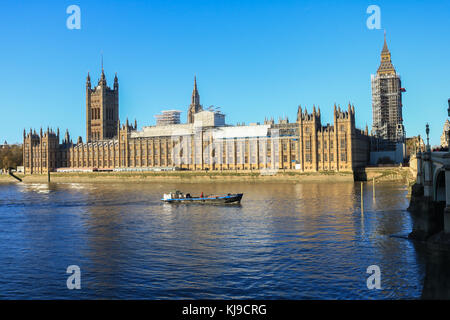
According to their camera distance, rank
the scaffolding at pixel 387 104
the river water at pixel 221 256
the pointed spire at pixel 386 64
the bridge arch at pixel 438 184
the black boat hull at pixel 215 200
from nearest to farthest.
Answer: the river water at pixel 221 256 → the bridge arch at pixel 438 184 → the black boat hull at pixel 215 200 → the scaffolding at pixel 387 104 → the pointed spire at pixel 386 64

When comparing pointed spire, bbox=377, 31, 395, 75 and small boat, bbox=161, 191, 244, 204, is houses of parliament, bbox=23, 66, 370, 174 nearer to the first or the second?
pointed spire, bbox=377, 31, 395, 75

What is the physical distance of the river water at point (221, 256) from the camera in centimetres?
2808

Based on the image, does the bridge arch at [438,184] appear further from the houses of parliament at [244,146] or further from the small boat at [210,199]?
the houses of parliament at [244,146]

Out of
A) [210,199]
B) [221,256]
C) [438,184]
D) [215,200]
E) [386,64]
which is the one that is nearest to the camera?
[221,256]

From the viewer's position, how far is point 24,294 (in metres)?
28.2

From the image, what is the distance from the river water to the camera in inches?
1105

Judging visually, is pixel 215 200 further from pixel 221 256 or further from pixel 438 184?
pixel 221 256

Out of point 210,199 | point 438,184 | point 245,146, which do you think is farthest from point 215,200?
point 245,146

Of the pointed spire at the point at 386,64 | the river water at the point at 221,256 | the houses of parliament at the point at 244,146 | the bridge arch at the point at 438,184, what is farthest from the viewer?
the pointed spire at the point at 386,64

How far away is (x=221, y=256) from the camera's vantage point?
36.5m

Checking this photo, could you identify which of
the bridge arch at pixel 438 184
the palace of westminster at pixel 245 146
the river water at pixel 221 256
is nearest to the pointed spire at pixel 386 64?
the palace of westminster at pixel 245 146
